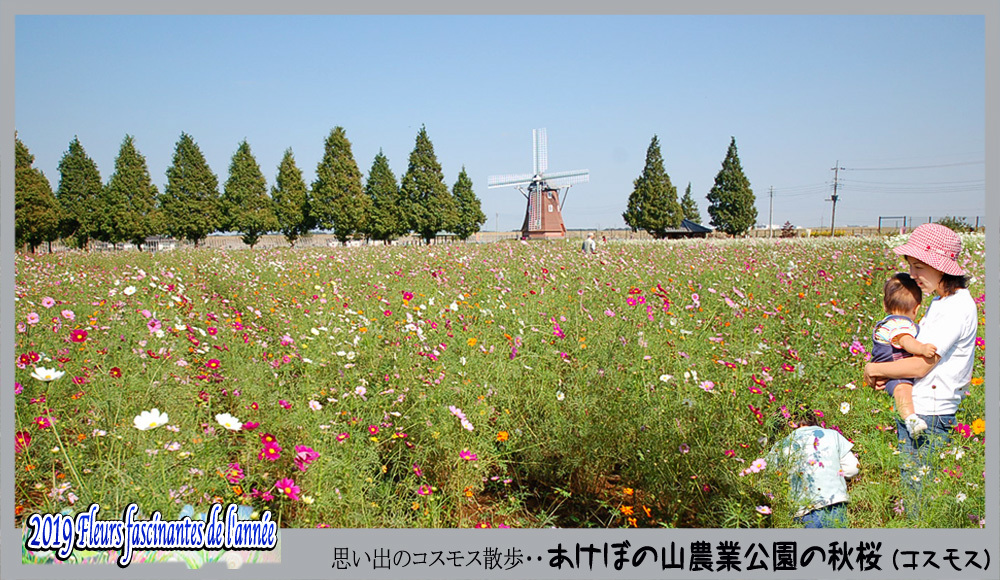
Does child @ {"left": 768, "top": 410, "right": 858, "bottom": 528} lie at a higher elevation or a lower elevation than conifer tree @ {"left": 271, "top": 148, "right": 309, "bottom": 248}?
lower

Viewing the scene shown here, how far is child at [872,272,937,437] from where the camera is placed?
6.20 feet

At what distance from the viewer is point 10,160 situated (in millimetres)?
1983

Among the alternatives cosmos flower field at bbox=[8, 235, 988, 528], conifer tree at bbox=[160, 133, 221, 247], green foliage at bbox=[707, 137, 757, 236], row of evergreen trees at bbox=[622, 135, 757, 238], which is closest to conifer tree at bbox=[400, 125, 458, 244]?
conifer tree at bbox=[160, 133, 221, 247]

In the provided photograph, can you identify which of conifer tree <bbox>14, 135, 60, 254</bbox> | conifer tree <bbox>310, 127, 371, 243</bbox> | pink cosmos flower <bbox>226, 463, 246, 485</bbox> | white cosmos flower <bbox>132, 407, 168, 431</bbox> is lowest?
pink cosmos flower <bbox>226, 463, 246, 485</bbox>

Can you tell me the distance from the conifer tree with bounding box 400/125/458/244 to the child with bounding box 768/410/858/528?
111ft

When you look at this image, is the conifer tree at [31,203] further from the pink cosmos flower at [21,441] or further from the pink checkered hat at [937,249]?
the pink checkered hat at [937,249]

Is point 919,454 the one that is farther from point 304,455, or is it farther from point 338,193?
point 338,193

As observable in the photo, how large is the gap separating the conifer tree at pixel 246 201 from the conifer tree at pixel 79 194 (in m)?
10.2

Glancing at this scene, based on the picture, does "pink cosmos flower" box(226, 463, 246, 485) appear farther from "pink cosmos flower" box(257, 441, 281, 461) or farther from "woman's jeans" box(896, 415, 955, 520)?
"woman's jeans" box(896, 415, 955, 520)

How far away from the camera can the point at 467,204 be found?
40.1m

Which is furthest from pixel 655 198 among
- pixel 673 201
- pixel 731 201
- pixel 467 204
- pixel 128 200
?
pixel 128 200

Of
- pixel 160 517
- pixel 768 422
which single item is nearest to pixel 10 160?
pixel 160 517

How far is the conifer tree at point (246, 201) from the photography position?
3162cm

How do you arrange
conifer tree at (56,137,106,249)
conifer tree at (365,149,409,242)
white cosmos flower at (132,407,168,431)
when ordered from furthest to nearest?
conifer tree at (365,149,409,242) < conifer tree at (56,137,106,249) < white cosmos flower at (132,407,168,431)
